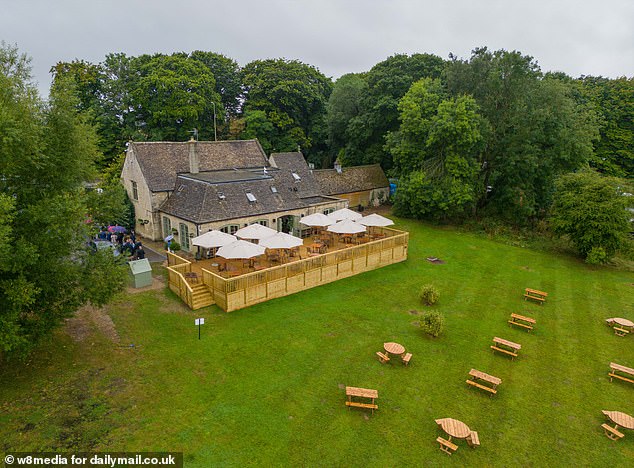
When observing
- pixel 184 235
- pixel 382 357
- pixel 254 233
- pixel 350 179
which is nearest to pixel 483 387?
pixel 382 357

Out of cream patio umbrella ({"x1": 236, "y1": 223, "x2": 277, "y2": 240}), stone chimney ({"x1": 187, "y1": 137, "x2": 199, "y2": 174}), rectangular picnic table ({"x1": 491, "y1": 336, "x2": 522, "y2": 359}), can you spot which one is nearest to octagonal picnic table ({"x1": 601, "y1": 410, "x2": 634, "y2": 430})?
rectangular picnic table ({"x1": 491, "y1": 336, "x2": 522, "y2": 359})

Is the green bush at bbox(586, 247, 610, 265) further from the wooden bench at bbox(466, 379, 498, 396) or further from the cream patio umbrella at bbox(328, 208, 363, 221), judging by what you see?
the wooden bench at bbox(466, 379, 498, 396)

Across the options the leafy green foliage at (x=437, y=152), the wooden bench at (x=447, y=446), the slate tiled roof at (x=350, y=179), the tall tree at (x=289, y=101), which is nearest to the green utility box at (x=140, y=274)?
the wooden bench at (x=447, y=446)

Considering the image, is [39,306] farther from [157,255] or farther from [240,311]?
[157,255]

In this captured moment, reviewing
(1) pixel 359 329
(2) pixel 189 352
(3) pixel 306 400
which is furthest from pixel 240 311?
(3) pixel 306 400

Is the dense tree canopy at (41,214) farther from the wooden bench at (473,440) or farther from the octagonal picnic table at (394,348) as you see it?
the wooden bench at (473,440)

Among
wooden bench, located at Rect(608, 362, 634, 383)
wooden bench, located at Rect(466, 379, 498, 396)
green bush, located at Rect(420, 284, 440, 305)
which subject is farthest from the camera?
green bush, located at Rect(420, 284, 440, 305)
